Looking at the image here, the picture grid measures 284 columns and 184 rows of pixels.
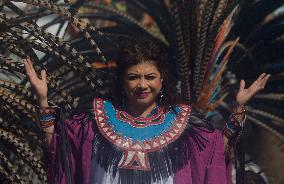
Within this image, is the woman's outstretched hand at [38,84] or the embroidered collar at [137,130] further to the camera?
the embroidered collar at [137,130]

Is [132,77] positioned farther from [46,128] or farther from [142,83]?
[46,128]

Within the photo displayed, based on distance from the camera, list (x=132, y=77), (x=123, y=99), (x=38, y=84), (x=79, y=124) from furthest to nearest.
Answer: (x=123, y=99) < (x=79, y=124) < (x=132, y=77) < (x=38, y=84)

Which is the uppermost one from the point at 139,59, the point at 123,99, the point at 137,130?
the point at 139,59

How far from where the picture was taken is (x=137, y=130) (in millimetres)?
3836

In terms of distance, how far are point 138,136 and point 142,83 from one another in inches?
14.0

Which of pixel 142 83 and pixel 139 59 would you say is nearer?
pixel 142 83

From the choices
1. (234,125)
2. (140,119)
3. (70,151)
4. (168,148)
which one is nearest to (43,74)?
(70,151)

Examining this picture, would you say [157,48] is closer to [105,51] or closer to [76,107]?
[76,107]

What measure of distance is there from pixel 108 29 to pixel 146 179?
265 cm

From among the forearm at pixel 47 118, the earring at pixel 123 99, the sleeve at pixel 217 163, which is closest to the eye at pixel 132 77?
the earring at pixel 123 99

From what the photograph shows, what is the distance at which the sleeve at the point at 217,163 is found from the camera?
3.87m

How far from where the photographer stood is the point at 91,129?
3877 millimetres

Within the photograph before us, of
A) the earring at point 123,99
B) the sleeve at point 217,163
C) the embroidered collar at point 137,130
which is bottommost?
the sleeve at point 217,163

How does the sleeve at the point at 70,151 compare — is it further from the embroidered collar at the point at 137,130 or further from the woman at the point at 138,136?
the embroidered collar at the point at 137,130
